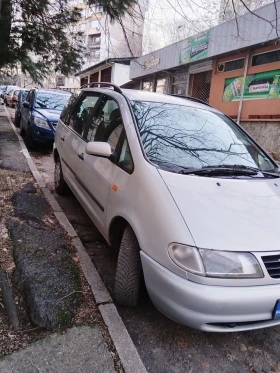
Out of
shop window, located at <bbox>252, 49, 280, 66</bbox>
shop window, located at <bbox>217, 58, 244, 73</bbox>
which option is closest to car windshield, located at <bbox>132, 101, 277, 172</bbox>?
shop window, located at <bbox>252, 49, 280, 66</bbox>

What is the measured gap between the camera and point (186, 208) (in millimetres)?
2119

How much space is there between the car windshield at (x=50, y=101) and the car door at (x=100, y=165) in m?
5.50

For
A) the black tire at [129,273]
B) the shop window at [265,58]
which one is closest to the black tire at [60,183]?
the black tire at [129,273]

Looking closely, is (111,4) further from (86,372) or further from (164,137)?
(86,372)

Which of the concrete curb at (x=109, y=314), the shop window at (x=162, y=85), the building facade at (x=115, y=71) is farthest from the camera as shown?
the building facade at (x=115, y=71)

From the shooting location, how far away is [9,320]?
2326 millimetres

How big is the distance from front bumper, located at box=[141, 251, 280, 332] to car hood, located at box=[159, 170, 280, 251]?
0.26 metres

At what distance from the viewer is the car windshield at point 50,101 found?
8.75 metres

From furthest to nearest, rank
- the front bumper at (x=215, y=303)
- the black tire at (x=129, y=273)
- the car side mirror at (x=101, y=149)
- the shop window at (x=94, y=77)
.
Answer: the shop window at (x=94, y=77) → the car side mirror at (x=101, y=149) → the black tire at (x=129, y=273) → the front bumper at (x=215, y=303)

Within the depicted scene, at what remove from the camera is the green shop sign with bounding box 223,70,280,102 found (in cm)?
917

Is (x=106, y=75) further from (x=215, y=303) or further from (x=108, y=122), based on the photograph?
(x=215, y=303)

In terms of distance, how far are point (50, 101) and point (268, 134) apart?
6646mm

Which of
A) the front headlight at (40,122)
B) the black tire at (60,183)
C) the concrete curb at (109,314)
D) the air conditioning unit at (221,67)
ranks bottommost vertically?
the concrete curb at (109,314)

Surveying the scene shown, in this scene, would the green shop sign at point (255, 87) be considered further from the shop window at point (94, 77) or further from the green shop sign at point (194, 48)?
the shop window at point (94, 77)
